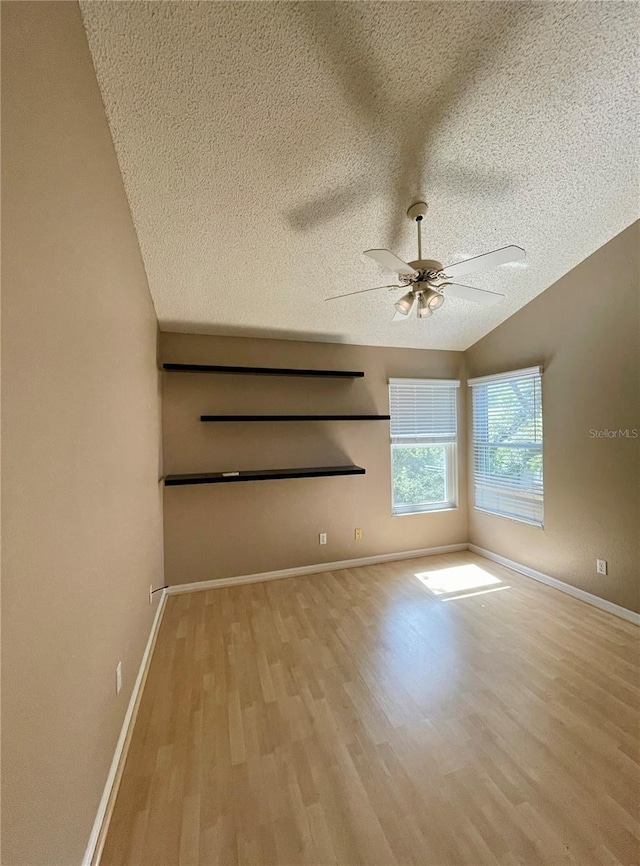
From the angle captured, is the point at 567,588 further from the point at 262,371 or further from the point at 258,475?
the point at 262,371

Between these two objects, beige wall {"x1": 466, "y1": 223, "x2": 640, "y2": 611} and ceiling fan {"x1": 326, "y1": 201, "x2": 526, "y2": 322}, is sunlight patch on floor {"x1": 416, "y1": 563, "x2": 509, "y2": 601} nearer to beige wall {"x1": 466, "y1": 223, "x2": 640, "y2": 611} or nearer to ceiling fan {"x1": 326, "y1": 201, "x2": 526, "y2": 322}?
beige wall {"x1": 466, "y1": 223, "x2": 640, "y2": 611}

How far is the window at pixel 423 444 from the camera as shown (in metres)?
3.70

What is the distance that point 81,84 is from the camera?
1040 millimetres

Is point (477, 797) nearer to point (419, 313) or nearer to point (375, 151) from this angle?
point (419, 313)

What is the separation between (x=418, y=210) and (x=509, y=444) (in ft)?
8.09

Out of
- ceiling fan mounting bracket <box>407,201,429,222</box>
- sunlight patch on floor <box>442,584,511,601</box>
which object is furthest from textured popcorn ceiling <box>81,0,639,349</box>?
sunlight patch on floor <box>442,584,511,601</box>

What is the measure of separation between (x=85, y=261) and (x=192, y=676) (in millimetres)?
2192

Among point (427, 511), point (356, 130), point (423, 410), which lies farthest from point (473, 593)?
point (356, 130)

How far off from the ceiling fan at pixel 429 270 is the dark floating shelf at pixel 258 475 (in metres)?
1.59

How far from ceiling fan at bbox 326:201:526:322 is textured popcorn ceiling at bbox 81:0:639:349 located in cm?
37

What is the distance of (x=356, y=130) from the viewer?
147 cm

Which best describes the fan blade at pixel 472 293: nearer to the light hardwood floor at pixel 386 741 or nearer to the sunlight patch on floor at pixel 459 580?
the light hardwood floor at pixel 386 741

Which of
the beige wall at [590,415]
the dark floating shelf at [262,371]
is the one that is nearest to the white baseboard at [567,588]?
the beige wall at [590,415]

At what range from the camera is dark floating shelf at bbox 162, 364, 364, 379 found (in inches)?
108
